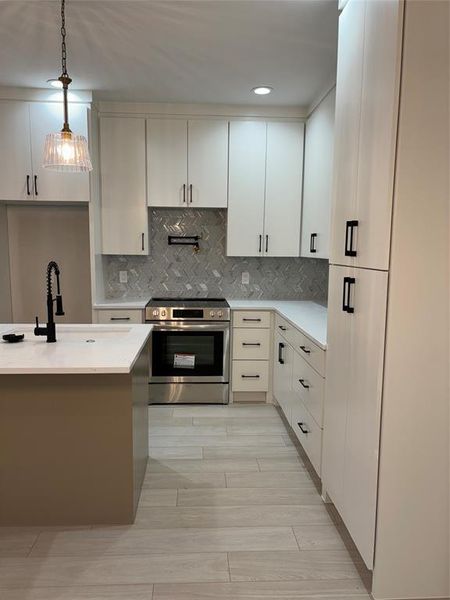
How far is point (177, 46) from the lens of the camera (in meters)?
2.60

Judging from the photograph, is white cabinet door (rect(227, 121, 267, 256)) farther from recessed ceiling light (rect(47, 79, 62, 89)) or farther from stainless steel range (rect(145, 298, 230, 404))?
recessed ceiling light (rect(47, 79, 62, 89))

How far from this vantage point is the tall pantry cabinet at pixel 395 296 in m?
1.52

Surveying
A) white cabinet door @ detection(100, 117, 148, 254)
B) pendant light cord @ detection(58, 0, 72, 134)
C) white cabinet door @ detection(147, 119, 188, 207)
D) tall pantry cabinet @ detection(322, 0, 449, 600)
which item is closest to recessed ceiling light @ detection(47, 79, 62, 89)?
white cabinet door @ detection(100, 117, 148, 254)

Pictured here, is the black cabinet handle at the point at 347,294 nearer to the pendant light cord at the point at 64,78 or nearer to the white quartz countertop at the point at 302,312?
the white quartz countertop at the point at 302,312

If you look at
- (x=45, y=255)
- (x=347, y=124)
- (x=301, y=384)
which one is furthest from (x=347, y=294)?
(x=45, y=255)

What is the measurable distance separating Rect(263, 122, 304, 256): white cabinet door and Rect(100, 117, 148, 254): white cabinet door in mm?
1110

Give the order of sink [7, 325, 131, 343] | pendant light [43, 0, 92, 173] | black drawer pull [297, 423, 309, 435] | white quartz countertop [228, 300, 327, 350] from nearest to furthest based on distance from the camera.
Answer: pendant light [43, 0, 92, 173] < sink [7, 325, 131, 343] < white quartz countertop [228, 300, 327, 350] < black drawer pull [297, 423, 309, 435]

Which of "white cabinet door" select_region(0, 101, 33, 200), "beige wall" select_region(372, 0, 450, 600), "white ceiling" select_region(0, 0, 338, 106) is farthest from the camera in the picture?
"white cabinet door" select_region(0, 101, 33, 200)

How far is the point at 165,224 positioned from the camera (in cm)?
415

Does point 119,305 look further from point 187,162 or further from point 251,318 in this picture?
point 187,162

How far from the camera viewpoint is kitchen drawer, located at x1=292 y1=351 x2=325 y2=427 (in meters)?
2.43

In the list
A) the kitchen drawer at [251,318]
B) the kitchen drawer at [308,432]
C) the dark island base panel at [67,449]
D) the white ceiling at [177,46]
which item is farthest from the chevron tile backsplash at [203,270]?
the dark island base panel at [67,449]

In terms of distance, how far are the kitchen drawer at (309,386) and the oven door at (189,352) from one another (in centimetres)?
87

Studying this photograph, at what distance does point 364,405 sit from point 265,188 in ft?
8.33
